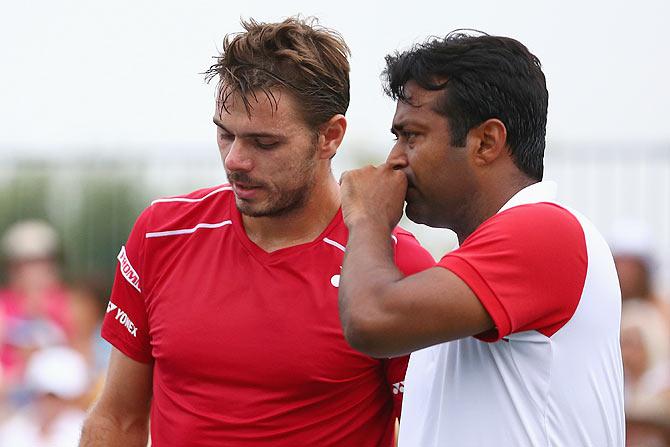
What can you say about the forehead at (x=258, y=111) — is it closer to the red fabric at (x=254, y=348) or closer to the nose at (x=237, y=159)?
the nose at (x=237, y=159)

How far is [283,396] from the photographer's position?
3.37 m

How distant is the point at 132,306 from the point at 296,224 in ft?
1.93

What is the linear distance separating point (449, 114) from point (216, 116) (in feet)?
3.21

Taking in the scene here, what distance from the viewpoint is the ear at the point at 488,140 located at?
8.99 ft

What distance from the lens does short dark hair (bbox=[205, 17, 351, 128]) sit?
11.5 feet

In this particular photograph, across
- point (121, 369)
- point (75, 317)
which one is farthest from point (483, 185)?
point (75, 317)

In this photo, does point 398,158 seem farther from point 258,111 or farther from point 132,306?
point 132,306

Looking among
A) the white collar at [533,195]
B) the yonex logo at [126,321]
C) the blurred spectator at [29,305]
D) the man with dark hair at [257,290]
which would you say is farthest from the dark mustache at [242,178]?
the blurred spectator at [29,305]

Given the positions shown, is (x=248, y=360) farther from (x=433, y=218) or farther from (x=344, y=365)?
(x=433, y=218)

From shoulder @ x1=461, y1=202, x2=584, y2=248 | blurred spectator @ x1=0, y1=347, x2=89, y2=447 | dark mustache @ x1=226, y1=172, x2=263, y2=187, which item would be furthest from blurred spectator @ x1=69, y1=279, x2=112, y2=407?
shoulder @ x1=461, y1=202, x2=584, y2=248

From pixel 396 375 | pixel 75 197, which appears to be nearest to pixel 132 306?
pixel 396 375

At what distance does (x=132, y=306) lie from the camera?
3633 mm

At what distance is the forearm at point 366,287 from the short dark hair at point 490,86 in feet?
1.13

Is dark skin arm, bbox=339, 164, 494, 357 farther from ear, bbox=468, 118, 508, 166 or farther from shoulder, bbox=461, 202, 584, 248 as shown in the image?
ear, bbox=468, 118, 508, 166
